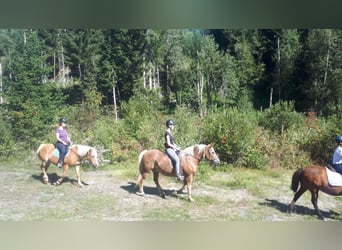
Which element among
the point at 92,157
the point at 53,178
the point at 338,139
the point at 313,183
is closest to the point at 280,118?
the point at 338,139

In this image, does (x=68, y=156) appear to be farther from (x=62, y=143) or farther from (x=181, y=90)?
(x=181, y=90)

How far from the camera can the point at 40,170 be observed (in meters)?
Answer: 4.32

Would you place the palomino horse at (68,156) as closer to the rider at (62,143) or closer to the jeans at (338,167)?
the rider at (62,143)

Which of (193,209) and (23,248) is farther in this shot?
(193,209)

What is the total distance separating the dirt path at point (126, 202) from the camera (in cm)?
414

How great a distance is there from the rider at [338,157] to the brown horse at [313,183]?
0.45 ft

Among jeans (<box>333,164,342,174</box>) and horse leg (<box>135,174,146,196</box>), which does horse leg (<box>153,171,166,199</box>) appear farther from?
jeans (<box>333,164,342,174</box>)

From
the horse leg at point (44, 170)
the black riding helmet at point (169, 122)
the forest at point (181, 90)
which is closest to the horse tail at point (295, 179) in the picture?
the forest at point (181, 90)

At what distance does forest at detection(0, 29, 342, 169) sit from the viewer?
4.30 meters

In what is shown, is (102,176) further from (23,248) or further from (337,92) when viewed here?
(337,92)

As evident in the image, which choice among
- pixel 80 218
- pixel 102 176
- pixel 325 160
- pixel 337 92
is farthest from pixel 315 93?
pixel 80 218

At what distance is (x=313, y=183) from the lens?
419 centimetres

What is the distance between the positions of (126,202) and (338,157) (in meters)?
2.22

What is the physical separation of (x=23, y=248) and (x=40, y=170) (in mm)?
961
